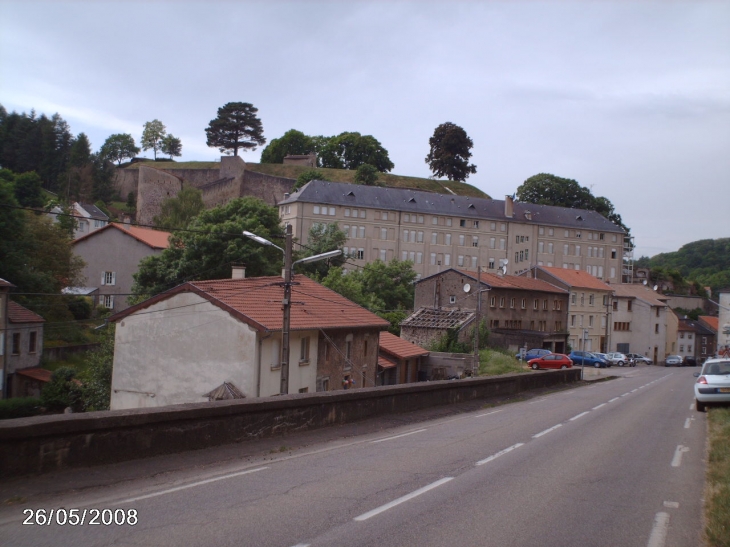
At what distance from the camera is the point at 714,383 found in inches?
730

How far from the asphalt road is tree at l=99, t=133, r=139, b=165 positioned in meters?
162

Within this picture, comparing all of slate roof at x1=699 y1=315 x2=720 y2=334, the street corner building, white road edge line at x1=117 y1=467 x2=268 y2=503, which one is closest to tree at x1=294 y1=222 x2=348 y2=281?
the street corner building

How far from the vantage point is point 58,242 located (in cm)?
5862

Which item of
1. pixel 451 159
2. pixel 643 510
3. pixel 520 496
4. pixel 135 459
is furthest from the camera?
pixel 451 159

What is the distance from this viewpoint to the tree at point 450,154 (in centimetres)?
12738

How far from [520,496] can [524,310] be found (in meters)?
56.1

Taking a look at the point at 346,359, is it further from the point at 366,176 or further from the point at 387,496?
the point at 366,176

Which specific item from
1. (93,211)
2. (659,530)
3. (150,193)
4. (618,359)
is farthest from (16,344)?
(150,193)

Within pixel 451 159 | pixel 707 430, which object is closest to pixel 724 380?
pixel 707 430

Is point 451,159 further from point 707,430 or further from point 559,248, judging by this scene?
point 707,430

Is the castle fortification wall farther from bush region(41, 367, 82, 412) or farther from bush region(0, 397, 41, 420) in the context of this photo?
bush region(0, 397, 41, 420)

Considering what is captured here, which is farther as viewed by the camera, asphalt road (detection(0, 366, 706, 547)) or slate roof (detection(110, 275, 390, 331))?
slate roof (detection(110, 275, 390, 331))

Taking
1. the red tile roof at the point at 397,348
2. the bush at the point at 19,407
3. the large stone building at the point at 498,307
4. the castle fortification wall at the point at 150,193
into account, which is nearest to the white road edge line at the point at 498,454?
the red tile roof at the point at 397,348

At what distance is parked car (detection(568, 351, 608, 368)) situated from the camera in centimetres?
5895
